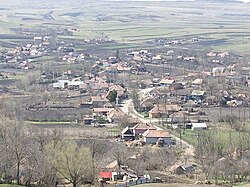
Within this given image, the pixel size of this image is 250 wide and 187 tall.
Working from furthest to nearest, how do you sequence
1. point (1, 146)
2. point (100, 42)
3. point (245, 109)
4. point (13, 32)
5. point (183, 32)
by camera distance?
1. point (183, 32)
2. point (13, 32)
3. point (100, 42)
4. point (245, 109)
5. point (1, 146)

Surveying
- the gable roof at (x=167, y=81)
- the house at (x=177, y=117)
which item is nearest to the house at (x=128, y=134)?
the house at (x=177, y=117)

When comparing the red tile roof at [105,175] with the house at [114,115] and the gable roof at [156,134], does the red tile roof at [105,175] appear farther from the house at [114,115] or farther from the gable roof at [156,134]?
the house at [114,115]

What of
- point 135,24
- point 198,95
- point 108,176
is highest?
point 108,176

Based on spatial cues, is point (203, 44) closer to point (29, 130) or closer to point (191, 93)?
point (191, 93)

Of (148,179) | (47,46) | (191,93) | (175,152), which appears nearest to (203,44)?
(47,46)

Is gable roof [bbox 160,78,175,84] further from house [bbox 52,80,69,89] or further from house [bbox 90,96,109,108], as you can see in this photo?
house [bbox 90,96,109,108]

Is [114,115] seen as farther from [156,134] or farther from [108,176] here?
[108,176]

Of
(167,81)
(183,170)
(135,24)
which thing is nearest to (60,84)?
(167,81)
